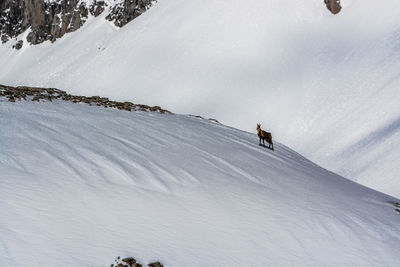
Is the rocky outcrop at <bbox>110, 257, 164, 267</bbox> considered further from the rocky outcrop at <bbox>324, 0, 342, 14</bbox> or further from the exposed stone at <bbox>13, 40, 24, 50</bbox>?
the exposed stone at <bbox>13, 40, 24, 50</bbox>

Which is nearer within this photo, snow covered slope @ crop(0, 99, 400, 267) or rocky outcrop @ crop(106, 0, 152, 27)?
snow covered slope @ crop(0, 99, 400, 267)

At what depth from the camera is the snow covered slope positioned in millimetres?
8055

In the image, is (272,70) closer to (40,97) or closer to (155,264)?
(40,97)

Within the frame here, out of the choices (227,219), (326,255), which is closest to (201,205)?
(227,219)

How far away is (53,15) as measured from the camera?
11275 centimetres

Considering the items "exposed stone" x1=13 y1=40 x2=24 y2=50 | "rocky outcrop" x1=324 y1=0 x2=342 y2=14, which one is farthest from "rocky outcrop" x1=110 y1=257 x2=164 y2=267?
"exposed stone" x1=13 y1=40 x2=24 y2=50

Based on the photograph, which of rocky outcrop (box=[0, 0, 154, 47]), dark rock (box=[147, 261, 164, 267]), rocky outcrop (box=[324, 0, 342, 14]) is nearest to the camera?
dark rock (box=[147, 261, 164, 267])

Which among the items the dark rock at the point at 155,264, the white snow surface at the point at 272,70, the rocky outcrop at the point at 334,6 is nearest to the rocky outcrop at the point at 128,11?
the white snow surface at the point at 272,70

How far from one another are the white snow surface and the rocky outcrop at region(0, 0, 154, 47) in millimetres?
4684

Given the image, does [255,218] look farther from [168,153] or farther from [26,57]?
[26,57]

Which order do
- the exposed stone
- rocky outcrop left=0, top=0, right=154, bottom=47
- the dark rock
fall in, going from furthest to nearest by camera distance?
the exposed stone < rocky outcrop left=0, top=0, right=154, bottom=47 < the dark rock

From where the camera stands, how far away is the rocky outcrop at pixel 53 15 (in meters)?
96.7

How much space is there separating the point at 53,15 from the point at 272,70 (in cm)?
6913

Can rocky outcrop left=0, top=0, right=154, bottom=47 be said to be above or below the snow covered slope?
above
